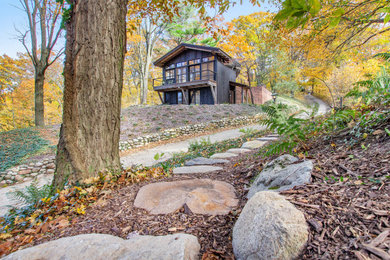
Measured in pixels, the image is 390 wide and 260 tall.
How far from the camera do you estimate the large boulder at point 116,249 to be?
1037 millimetres

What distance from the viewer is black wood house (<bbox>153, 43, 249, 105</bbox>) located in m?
17.4

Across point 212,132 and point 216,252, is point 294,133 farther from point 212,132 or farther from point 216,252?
point 212,132

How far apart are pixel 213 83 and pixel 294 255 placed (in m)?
17.0

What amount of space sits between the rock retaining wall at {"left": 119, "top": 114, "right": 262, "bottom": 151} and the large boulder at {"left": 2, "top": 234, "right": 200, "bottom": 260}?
765cm

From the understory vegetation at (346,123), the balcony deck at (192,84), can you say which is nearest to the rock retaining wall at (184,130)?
the balcony deck at (192,84)

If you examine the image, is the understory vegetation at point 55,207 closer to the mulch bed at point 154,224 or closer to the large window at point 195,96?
the mulch bed at point 154,224

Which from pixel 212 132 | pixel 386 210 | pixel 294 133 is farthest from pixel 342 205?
pixel 212 132

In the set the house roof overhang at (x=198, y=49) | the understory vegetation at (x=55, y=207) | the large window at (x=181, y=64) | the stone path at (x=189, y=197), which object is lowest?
the understory vegetation at (x=55, y=207)

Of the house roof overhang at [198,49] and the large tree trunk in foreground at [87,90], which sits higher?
the house roof overhang at [198,49]

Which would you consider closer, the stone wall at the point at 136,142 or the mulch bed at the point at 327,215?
the mulch bed at the point at 327,215

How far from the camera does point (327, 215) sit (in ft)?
3.25

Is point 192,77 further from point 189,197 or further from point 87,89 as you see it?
point 189,197

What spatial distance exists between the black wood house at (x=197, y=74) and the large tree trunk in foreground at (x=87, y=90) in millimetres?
14325

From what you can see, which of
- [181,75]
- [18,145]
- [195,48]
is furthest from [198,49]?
[18,145]
